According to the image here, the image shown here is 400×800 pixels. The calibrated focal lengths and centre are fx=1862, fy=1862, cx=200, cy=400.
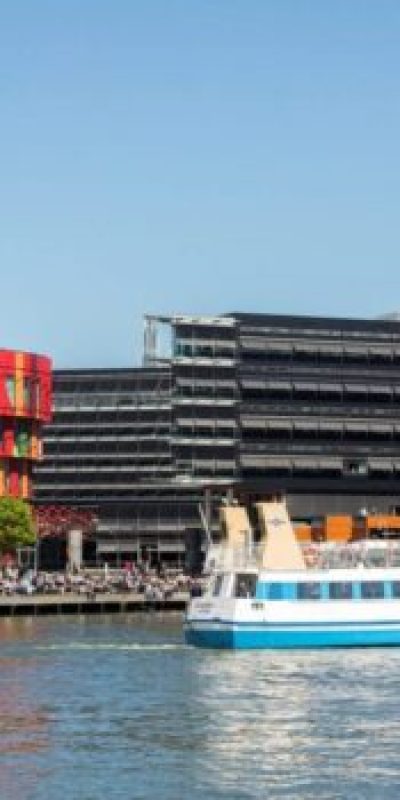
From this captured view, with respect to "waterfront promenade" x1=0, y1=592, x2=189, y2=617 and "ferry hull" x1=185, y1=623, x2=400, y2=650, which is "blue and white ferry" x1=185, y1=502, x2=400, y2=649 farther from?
"waterfront promenade" x1=0, y1=592, x2=189, y2=617

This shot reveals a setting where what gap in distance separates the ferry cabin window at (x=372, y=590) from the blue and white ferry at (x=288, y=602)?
0.02 m

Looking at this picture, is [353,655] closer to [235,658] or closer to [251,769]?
[235,658]

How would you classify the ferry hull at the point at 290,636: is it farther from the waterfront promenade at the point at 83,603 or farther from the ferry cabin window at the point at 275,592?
the waterfront promenade at the point at 83,603

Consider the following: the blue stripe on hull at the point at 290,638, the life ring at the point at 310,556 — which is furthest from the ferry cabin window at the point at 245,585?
the life ring at the point at 310,556

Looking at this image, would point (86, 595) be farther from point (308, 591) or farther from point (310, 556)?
point (308, 591)

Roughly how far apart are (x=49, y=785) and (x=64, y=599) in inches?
4807

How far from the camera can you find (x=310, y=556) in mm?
118812

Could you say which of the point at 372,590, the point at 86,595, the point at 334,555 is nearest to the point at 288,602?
the point at 372,590

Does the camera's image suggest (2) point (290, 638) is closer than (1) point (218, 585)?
Yes

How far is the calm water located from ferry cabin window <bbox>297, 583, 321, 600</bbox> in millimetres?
4651

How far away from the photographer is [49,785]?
58.8 meters

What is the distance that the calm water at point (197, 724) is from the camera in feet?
193

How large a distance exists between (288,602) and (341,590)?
11.9 ft

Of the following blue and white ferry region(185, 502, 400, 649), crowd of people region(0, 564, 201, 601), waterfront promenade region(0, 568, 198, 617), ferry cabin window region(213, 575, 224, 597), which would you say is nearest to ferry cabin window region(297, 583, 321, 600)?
blue and white ferry region(185, 502, 400, 649)
